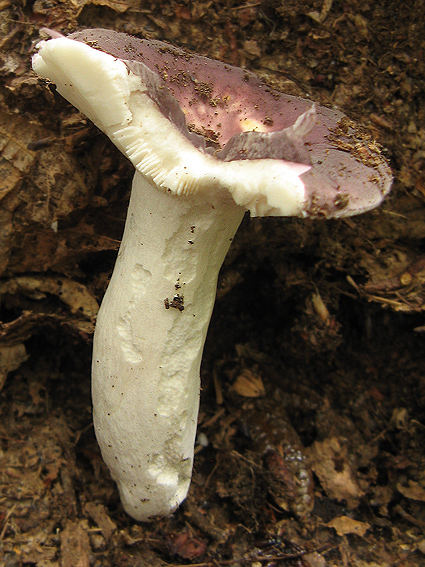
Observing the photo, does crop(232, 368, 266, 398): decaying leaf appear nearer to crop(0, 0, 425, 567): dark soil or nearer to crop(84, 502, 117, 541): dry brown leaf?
crop(0, 0, 425, 567): dark soil

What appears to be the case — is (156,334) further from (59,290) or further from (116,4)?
(116,4)

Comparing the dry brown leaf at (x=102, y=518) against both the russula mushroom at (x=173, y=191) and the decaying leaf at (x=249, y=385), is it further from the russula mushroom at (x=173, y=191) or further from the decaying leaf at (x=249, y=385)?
the decaying leaf at (x=249, y=385)

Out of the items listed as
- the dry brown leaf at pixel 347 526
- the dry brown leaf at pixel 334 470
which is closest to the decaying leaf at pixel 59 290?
the dry brown leaf at pixel 334 470

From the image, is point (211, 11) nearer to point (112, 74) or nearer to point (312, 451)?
point (112, 74)

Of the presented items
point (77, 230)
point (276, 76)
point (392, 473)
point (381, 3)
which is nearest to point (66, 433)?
point (77, 230)

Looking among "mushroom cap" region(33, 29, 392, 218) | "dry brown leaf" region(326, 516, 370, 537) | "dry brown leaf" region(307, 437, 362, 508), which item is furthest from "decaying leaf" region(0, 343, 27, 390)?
"dry brown leaf" region(326, 516, 370, 537)

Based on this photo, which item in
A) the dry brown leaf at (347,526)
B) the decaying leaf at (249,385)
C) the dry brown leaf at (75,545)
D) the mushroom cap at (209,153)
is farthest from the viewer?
the decaying leaf at (249,385)

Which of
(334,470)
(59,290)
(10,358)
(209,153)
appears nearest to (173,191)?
(209,153)

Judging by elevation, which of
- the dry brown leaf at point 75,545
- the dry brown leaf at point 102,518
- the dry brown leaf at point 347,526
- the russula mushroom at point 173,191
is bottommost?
the dry brown leaf at point 347,526
